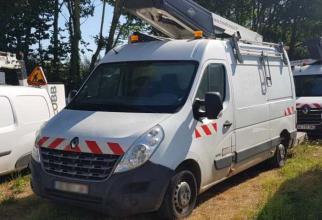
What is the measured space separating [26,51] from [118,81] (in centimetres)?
1706

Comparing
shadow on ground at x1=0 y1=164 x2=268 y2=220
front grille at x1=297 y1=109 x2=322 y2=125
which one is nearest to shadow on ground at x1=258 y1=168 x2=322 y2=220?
shadow on ground at x1=0 y1=164 x2=268 y2=220

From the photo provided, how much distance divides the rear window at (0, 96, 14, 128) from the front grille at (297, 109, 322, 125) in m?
7.78

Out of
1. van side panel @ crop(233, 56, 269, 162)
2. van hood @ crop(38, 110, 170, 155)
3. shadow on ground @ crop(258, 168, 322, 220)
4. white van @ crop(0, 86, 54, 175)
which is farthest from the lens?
white van @ crop(0, 86, 54, 175)

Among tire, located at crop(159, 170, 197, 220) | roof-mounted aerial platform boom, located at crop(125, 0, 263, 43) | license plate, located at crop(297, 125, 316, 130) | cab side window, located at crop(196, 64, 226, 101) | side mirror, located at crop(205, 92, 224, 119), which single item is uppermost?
roof-mounted aerial platform boom, located at crop(125, 0, 263, 43)

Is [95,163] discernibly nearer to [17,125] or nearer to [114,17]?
[17,125]

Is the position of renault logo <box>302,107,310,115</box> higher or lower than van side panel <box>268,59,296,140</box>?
lower

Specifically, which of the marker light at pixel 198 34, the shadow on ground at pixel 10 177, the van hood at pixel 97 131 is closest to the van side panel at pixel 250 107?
the marker light at pixel 198 34

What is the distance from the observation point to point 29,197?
24.0 feet

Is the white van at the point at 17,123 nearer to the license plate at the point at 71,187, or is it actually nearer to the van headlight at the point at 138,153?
the license plate at the point at 71,187

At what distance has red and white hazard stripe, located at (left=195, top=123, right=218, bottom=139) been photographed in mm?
6188

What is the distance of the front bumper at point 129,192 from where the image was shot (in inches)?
210

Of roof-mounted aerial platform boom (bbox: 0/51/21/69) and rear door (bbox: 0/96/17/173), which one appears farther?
roof-mounted aerial platform boom (bbox: 0/51/21/69)

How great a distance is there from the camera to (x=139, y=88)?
6438 millimetres

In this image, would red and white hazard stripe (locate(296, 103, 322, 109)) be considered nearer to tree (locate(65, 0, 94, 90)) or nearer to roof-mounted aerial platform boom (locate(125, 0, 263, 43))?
roof-mounted aerial platform boom (locate(125, 0, 263, 43))
